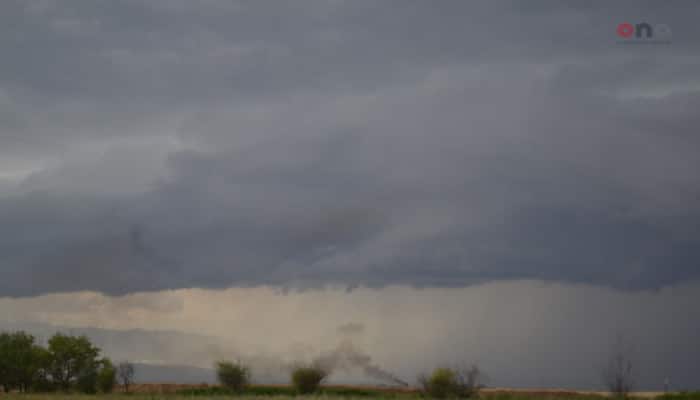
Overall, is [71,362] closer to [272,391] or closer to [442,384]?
[272,391]

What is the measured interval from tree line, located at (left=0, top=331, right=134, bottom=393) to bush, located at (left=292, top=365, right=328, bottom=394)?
15.4 meters

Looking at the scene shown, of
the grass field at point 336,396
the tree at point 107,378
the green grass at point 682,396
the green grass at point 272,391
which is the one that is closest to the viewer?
the grass field at point 336,396

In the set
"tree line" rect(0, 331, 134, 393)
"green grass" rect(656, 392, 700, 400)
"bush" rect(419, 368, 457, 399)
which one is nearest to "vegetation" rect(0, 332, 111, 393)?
"tree line" rect(0, 331, 134, 393)

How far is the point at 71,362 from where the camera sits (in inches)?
2825

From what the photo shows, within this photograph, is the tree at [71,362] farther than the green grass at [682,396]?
Yes

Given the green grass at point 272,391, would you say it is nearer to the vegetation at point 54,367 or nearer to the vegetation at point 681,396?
the vegetation at point 54,367

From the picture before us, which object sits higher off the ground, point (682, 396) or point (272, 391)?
point (682, 396)

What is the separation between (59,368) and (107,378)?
15.5 ft

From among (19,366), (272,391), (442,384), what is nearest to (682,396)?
(442,384)

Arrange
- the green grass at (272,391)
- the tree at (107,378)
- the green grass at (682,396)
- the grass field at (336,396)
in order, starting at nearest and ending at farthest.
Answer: the grass field at (336,396)
the green grass at (682,396)
the green grass at (272,391)
the tree at (107,378)

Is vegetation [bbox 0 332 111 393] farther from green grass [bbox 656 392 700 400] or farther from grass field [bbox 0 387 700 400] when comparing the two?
green grass [bbox 656 392 700 400]

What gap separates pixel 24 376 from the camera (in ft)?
233

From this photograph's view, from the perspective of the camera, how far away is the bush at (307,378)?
217 ft

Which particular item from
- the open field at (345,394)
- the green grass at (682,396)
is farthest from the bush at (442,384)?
the green grass at (682,396)
